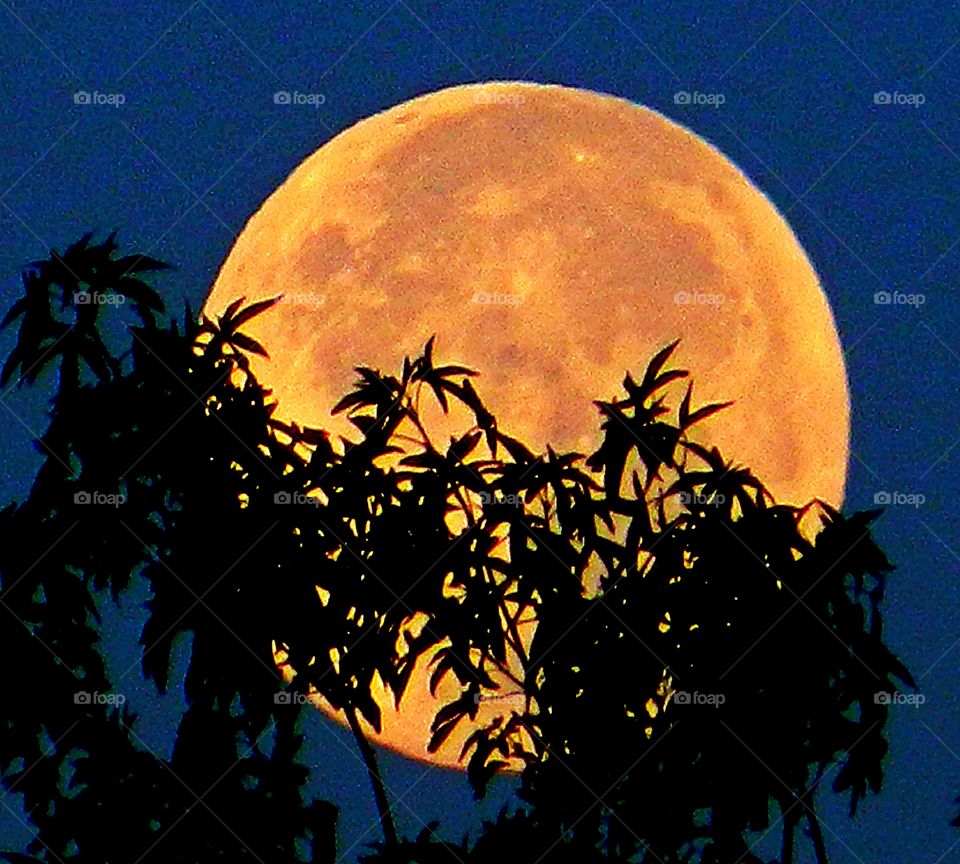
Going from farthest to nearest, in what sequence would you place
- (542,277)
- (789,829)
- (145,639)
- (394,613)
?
(542,277), (789,829), (394,613), (145,639)

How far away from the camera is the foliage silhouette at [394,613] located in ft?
15.9

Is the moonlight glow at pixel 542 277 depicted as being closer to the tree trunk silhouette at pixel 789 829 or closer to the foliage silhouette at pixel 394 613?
the foliage silhouette at pixel 394 613

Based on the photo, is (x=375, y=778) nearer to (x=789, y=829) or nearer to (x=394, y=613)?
(x=394, y=613)

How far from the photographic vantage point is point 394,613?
16.5 ft

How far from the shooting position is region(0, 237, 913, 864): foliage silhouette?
191 inches

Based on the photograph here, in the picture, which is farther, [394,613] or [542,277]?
[542,277]

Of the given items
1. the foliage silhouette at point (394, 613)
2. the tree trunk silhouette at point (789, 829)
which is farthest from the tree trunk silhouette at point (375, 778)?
the tree trunk silhouette at point (789, 829)

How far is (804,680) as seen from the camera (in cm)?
492

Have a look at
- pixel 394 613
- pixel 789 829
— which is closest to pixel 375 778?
pixel 394 613

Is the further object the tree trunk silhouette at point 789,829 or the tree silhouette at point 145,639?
the tree trunk silhouette at point 789,829

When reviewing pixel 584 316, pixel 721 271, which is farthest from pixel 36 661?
pixel 721 271

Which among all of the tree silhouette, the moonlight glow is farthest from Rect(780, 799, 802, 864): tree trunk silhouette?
the moonlight glow

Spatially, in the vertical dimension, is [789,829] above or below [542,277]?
below

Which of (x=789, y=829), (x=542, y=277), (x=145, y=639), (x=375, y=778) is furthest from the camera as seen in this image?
(x=542, y=277)
